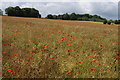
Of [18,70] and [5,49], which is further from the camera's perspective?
[5,49]

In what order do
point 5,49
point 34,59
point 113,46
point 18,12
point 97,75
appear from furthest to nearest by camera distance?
point 18,12 → point 113,46 → point 5,49 → point 34,59 → point 97,75

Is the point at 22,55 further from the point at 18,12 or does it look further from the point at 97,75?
the point at 18,12

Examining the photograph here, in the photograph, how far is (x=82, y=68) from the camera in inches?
135

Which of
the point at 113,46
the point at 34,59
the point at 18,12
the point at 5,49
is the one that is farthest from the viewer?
the point at 18,12

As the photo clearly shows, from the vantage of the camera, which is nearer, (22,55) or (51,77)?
(51,77)

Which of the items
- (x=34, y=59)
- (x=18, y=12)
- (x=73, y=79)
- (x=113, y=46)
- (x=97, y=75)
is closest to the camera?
(x=73, y=79)

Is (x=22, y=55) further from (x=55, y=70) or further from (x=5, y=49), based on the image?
(x=55, y=70)

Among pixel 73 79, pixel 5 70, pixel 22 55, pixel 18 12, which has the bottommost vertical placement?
pixel 73 79

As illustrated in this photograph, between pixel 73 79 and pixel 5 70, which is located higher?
pixel 5 70

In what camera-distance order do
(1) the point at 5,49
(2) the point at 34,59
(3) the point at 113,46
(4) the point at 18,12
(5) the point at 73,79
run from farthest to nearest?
1. (4) the point at 18,12
2. (3) the point at 113,46
3. (1) the point at 5,49
4. (2) the point at 34,59
5. (5) the point at 73,79

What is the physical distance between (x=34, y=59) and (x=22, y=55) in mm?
541

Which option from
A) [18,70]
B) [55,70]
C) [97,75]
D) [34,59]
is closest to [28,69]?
[18,70]

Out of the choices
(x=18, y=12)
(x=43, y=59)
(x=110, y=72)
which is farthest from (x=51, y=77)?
(x=18, y=12)

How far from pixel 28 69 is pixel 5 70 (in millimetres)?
632
